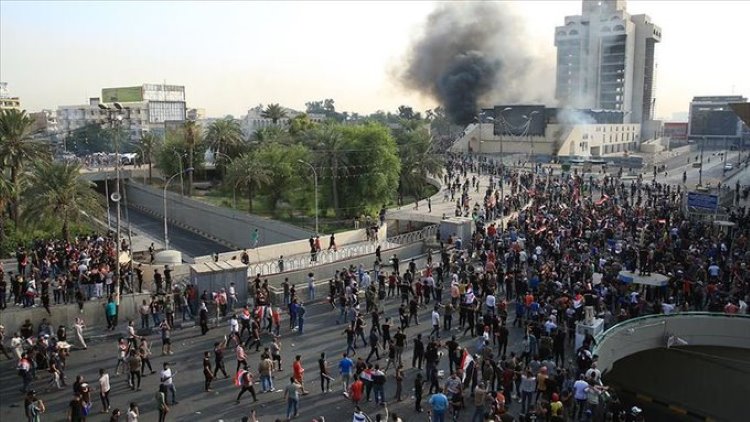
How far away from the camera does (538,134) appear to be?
86.7 metres

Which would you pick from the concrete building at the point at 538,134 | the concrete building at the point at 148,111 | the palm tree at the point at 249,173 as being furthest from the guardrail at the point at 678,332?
the concrete building at the point at 148,111

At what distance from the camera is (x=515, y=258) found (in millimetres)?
24234

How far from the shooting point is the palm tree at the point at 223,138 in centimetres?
5253

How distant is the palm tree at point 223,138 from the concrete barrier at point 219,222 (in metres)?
5.37

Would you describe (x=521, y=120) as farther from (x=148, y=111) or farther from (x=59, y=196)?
(x=148, y=111)

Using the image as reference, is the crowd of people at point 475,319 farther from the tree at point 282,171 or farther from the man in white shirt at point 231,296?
the tree at point 282,171

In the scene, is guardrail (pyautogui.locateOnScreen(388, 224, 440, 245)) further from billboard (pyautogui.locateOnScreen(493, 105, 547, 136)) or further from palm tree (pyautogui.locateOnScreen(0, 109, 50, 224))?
billboard (pyautogui.locateOnScreen(493, 105, 547, 136))

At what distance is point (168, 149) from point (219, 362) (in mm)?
42453

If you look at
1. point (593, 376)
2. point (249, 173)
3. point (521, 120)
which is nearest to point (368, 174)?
point (249, 173)

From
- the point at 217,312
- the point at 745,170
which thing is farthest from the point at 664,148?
the point at 217,312

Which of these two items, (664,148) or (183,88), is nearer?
(664,148)

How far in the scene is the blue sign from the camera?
30109mm

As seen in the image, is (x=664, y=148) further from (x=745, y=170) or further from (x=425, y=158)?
(x=425, y=158)

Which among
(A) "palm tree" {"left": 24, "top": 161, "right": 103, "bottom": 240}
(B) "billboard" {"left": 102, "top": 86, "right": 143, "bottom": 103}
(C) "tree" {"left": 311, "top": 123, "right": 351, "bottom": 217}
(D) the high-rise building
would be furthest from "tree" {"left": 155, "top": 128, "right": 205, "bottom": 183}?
(D) the high-rise building
